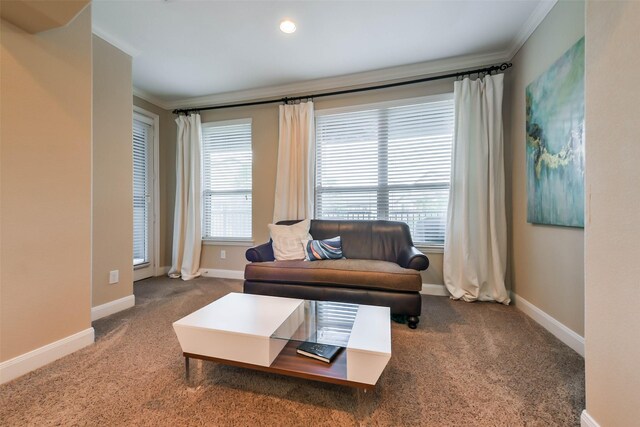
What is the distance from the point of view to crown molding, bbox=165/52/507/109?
290 cm

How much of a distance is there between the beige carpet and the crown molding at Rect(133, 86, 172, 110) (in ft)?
10.6

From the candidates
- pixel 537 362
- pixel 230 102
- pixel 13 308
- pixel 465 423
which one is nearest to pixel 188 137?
pixel 230 102

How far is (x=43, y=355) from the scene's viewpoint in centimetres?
166

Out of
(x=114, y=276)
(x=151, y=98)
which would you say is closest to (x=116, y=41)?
(x=151, y=98)

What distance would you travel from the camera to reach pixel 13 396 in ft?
4.51

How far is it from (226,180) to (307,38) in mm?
2288

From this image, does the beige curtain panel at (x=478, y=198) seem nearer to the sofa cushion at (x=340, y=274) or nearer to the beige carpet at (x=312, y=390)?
the beige carpet at (x=312, y=390)

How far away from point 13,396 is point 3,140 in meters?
1.44

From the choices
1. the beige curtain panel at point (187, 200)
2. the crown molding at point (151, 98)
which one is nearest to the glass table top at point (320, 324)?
the beige curtain panel at point (187, 200)

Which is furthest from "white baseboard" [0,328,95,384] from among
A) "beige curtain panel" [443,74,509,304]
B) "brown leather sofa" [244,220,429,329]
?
"beige curtain panel" [443,74,509,304]

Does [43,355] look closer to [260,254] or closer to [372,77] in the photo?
[260,254]

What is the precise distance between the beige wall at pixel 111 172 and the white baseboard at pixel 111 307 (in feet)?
0.13

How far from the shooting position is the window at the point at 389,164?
122 inches

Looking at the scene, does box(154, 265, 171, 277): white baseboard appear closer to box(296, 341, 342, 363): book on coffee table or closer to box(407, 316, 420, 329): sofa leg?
box(296, 341, 342, 363): book on coffee table
